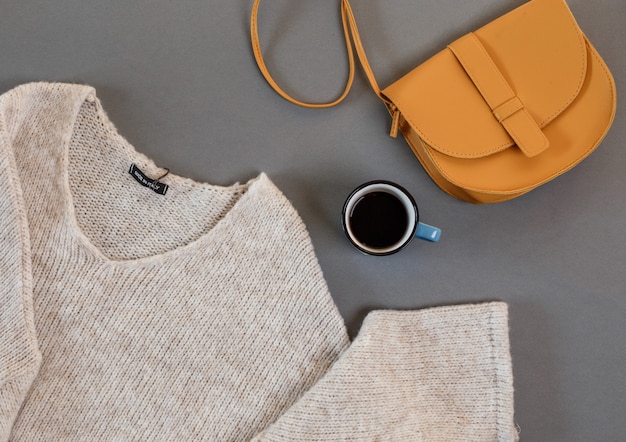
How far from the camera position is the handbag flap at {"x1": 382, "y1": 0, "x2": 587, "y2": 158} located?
0.86 metres

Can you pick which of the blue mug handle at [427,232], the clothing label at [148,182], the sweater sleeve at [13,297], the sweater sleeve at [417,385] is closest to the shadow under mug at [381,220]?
the blue mug handle at [427,232]

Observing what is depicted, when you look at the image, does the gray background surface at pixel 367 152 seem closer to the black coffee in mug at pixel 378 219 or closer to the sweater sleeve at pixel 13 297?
the black coffee in mug at pixel 378 219

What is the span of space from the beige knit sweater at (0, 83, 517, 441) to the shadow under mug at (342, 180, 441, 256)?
81 millimetres

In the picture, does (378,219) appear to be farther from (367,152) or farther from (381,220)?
(367,152)

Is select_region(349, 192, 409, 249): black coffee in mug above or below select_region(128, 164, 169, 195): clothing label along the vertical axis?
below

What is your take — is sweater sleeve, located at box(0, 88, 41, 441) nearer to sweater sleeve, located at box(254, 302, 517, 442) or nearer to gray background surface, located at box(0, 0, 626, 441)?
gray background surface, located at box(0, 0, 626, 441)

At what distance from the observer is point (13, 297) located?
2.73 ft

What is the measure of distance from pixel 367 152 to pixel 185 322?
0.39 metres

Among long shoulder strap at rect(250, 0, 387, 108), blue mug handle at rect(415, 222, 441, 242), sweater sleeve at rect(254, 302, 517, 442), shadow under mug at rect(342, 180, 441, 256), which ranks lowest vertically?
sweater sleeve at rect(254, 302, 517, 442)

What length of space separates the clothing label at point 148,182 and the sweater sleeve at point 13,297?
166 millimetres

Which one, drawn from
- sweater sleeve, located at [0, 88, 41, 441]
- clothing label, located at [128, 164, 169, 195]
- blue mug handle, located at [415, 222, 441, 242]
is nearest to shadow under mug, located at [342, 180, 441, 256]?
blue mug handle, located at [415, 222, 441, 242]

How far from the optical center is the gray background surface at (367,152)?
3.03 feet

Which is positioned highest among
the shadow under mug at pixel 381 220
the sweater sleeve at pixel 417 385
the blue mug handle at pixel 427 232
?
the shadow under mug at pixel 381 220

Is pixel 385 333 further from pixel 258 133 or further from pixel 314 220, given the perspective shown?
pixel 258 133
